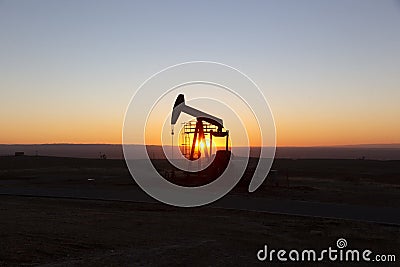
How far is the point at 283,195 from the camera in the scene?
31297 mm

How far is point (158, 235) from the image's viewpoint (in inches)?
630

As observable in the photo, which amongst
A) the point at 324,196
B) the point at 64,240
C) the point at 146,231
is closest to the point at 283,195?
the point at 324,196

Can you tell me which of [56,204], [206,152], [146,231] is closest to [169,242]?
[146,231]

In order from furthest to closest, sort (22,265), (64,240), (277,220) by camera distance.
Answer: (277,220) → (64,240) → (22,265)

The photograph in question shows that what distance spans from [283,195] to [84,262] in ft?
68.1

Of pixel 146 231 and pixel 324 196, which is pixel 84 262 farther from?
pixel 324 196

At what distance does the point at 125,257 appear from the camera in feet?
40.6

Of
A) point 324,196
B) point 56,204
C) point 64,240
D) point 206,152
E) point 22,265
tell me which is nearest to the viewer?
Answer: point 22,265

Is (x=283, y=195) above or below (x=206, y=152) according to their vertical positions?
below

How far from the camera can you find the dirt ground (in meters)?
12.5

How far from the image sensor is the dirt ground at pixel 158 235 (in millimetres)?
12539

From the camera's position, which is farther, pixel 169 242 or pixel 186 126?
pixel 186 126

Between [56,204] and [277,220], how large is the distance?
10.1 metres

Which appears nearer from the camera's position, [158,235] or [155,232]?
[158,235]
